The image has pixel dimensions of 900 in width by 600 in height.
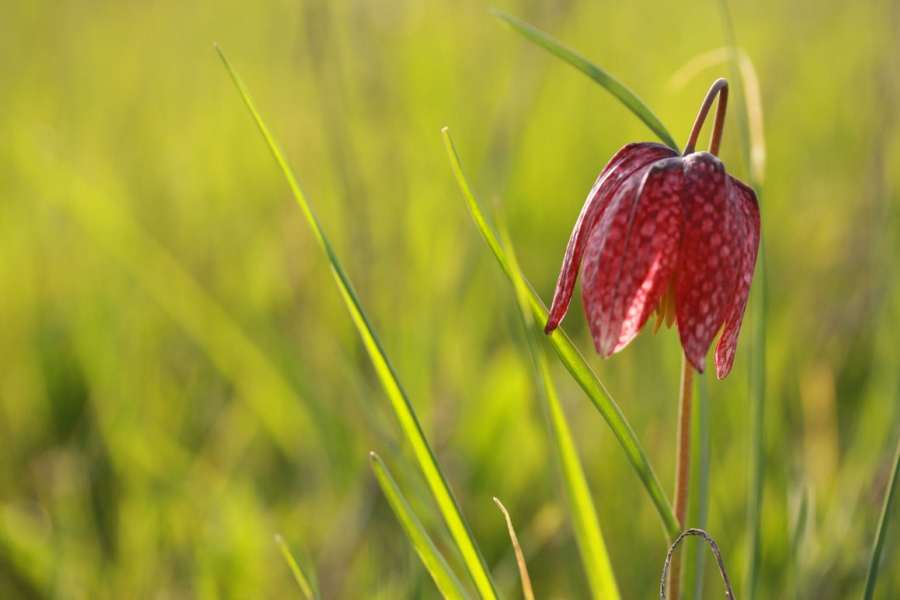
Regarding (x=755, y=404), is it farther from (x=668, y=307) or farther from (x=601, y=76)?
(x=601, y=76)

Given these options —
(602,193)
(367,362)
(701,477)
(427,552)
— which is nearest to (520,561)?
(427,552)

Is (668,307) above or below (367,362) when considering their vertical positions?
above

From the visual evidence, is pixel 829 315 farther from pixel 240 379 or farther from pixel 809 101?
pixel 809 101

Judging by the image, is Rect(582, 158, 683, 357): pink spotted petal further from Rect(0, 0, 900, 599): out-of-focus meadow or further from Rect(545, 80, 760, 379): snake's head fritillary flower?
Rect(0, 0, 900, 599): out-of-focus meadow

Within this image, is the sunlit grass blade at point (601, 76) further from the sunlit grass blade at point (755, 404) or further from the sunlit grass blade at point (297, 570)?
the sunlit grass blade at point (297, 570)

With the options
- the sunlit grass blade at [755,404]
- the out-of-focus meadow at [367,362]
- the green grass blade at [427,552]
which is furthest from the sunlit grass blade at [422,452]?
the sunlit grass blade at [755,404]
